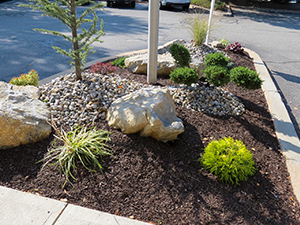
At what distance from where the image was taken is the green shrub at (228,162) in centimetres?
285

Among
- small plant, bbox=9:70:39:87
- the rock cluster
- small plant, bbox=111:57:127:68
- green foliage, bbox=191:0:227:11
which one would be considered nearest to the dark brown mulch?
the rock cluster

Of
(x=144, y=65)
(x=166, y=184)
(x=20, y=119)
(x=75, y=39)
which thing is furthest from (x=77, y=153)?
(x=144, y=65)

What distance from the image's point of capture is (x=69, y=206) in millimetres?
2420

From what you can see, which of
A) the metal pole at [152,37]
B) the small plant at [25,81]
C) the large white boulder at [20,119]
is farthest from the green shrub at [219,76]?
the small plant at [25,81]

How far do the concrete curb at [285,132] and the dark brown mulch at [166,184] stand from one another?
9cm

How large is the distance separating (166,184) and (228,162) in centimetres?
76

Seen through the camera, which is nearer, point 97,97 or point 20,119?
point 20,119

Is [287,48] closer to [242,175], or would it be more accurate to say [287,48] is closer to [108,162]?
[242,175]

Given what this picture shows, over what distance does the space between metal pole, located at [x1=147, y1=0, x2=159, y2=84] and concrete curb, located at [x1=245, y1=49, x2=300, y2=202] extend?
2.33 metres

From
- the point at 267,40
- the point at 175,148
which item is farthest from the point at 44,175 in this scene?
the point at 267,40

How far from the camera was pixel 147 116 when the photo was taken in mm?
3238

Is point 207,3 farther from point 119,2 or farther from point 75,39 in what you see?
point 75,39

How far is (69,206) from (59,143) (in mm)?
1097

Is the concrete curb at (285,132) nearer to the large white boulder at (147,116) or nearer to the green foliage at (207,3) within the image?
the large white boulder at (147,116)
